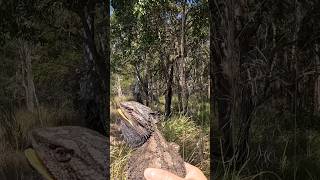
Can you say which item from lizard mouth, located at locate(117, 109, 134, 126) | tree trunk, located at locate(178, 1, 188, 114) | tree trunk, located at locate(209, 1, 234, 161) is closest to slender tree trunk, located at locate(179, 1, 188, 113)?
tree trunk, located at locate(178, 1, 188, 114)

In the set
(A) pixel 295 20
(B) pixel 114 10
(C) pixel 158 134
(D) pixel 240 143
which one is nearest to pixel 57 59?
(B) pixel 114 10

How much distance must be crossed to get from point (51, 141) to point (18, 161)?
11.6 inches

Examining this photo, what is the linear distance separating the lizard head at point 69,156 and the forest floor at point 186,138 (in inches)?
3.4

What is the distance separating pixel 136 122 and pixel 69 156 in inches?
17.3

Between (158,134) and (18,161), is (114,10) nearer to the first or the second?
(158,134)

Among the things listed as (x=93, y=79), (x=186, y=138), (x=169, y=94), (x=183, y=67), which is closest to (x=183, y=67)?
(x=183, y=67)

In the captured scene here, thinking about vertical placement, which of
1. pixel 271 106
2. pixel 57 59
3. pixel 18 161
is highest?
pixel 57 59

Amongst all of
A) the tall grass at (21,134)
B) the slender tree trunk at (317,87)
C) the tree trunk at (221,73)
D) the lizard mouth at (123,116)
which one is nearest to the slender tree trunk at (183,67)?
the tree trunk at (221,73)

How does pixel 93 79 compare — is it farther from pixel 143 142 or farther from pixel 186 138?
pixel 186 138

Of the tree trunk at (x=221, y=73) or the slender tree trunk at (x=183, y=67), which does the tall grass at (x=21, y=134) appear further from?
the tree trunk at (x=221, y=73)

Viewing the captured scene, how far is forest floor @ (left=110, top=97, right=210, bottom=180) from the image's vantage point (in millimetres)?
3258

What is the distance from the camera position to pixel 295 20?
3566 millimetres

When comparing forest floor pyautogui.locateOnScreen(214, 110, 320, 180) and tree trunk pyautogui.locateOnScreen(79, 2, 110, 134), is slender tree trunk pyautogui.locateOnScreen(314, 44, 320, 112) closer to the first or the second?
forest floor pyautogui.locateOnScreen(214, 110, 320, 180)

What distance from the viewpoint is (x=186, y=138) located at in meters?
3.34
